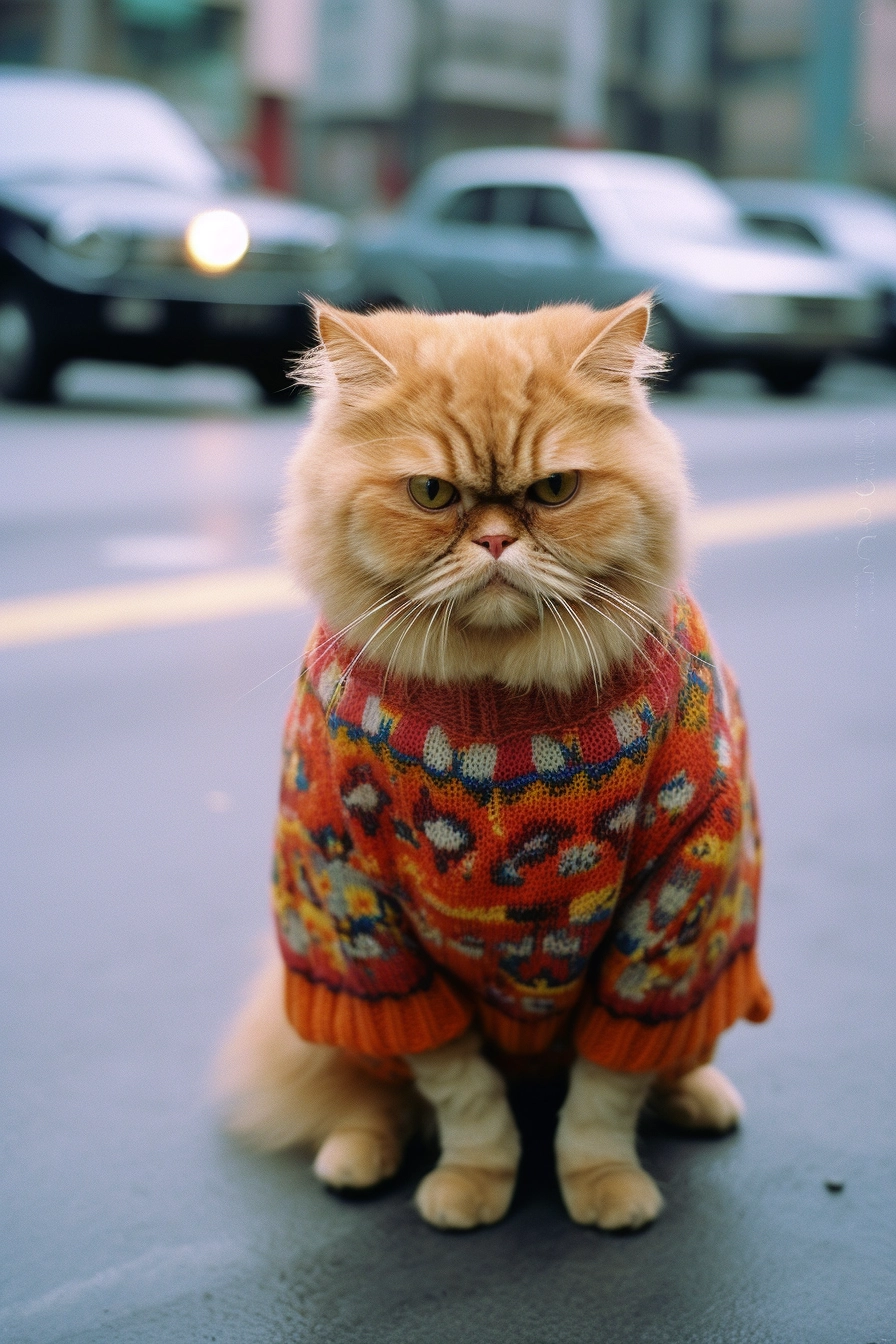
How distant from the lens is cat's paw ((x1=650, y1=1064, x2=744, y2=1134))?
70.6 inches

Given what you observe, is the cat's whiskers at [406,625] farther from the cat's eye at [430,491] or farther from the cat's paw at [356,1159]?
the cat's paw at [356,1159]

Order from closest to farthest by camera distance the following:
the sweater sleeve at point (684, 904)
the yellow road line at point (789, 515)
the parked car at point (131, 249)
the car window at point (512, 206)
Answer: the sweater sleeve at point (684, 904) < the yellow road line at point (789, 515) < the parked car at point (131, 249) < the car window at point (512, 206)

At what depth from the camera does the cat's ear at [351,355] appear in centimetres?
146

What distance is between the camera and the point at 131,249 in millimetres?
6906

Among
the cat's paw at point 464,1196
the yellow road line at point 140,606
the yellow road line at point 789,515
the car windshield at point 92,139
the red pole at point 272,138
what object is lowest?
the cat's paw at point 464,1196

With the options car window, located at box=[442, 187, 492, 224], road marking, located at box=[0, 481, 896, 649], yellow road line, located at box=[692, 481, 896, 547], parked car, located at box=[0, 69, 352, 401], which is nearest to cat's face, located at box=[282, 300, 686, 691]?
road marking, located at box=[0, 481, 896, 649]

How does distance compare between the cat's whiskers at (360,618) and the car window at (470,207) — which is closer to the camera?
the cat's whiskers at (360,618)

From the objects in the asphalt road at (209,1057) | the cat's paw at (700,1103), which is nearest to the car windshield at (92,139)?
the asphalt road at (209,1057)

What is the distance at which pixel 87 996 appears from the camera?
206 centimetres

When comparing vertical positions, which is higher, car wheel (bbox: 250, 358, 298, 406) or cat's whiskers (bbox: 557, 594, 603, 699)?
car wheel (bbox: 250, 358, 298, 406)

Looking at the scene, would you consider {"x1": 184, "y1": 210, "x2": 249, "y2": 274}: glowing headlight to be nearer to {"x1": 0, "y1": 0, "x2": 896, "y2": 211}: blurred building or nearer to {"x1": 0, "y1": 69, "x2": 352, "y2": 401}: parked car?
{"x1": 0, "y1": 69, "x2": 352, "y2": 401}: parked car

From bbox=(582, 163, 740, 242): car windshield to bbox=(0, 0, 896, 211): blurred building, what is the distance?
7.81 meters

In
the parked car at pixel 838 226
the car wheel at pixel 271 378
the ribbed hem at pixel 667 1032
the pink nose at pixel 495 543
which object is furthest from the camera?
the parked car at pixel 838 226

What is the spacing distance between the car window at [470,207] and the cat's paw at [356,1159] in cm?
796
